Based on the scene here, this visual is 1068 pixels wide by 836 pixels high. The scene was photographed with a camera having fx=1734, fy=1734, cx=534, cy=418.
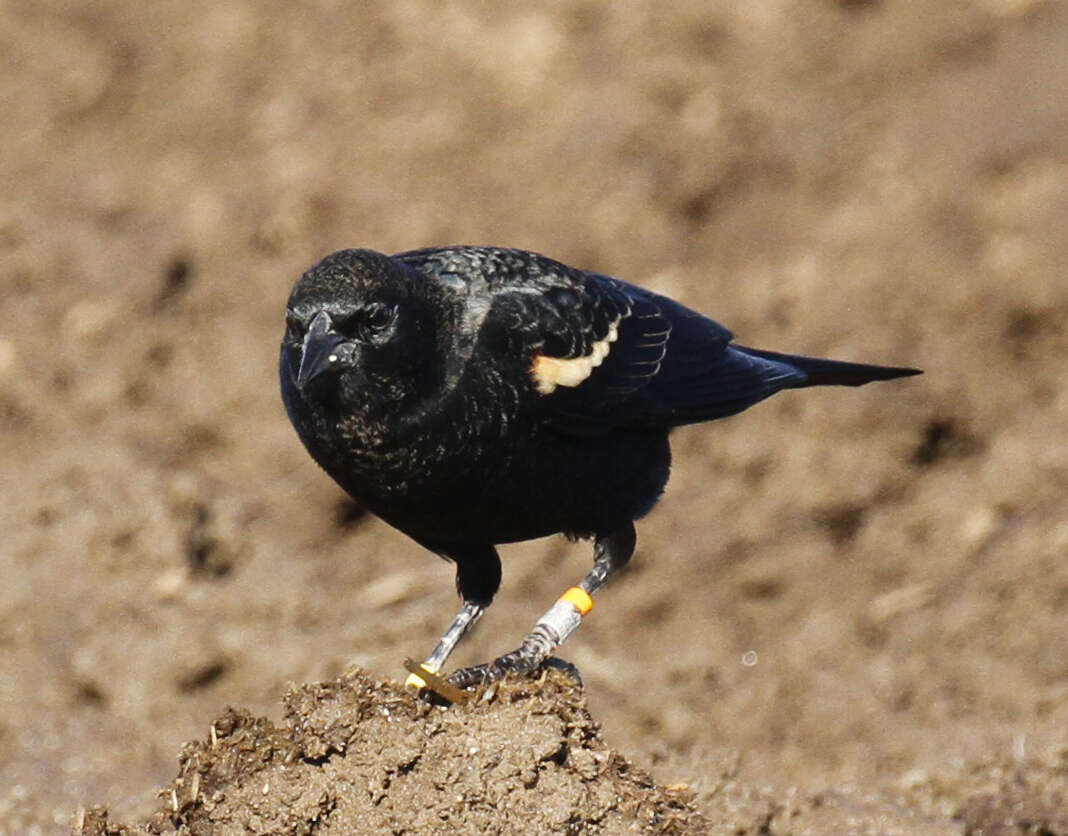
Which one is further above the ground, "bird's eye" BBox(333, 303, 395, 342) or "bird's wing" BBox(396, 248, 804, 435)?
"bird's wing" BBox(396, 248, 804, 435)

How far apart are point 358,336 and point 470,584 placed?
119 cm

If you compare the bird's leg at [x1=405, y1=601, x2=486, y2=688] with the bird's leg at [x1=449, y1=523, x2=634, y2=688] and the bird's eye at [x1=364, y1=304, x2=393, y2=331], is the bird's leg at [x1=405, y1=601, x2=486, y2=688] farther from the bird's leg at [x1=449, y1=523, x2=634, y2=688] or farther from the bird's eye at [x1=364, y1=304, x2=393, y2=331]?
the bird's eye at [x1=364, y1=304, x2=393, y2=331]

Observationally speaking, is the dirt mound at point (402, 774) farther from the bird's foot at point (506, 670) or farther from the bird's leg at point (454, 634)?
the bird's leg at point (454, 634)

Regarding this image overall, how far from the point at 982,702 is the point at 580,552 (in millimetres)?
2266

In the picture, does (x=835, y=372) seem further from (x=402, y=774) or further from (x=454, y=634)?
(x=402, y=774)

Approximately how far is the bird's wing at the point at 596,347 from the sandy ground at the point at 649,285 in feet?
4.50

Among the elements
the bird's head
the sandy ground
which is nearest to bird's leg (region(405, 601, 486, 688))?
the bird's head

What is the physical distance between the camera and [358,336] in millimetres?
4836

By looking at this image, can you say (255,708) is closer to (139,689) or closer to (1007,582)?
(139,689)

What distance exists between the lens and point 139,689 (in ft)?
25.8

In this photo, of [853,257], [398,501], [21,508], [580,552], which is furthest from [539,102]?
[398,501]

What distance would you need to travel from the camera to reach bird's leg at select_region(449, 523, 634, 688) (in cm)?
503

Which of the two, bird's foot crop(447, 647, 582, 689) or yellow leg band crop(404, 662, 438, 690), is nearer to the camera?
yellow leg band crop(404, 662, 438, 690)

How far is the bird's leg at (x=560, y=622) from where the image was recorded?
503cm
